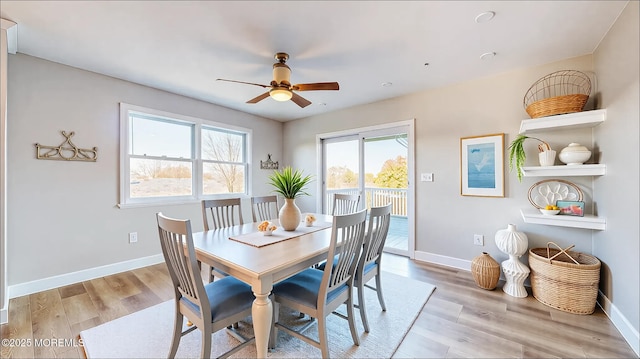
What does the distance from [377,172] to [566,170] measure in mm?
2241

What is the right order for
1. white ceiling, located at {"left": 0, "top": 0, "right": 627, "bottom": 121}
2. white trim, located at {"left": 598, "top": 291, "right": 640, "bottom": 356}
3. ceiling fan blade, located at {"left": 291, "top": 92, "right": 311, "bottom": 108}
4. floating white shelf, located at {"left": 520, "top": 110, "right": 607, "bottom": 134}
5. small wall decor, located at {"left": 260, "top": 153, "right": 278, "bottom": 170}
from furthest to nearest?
small wall decor, located at {"left": 260, "top": 153, "right": 278, "bottom": 170} < ceiling fan blade, located at {"left": 291, "top": 92, "right": 311, "bottom": 108} < floating white shelf, located at {"left": 520, "top": 110, "right": 607, "bottom": 134} < white ceiling, located at {"left": 0, "top": 0, "right": 627, "bottom": 121} < white trim, located at {"left": 598, "top": 291, "right": 640, "bottom": 356}

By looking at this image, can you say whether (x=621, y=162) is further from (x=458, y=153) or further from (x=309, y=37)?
(x=309, y=37)

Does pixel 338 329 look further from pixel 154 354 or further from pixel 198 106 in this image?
pixel 198 106

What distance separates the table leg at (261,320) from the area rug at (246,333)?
387 millimetres

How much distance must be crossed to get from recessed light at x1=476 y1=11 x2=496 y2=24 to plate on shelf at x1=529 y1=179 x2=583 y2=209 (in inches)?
72.2

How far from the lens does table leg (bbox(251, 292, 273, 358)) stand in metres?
1.37

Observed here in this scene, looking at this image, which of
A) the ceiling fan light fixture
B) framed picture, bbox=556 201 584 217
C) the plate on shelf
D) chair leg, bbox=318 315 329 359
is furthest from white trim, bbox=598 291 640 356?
the ceiling fan light fixture

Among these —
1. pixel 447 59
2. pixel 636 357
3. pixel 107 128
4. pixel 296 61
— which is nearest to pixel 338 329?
pixel 636 357

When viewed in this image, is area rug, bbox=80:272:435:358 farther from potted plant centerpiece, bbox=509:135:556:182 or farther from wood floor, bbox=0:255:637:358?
potted plant centerpiece, bbox=509:135:556:182

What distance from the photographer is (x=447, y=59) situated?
2582 millimetres

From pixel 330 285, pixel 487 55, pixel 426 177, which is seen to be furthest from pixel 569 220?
pixel 330 285

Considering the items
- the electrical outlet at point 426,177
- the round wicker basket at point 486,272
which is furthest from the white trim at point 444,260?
the electrical outlet at point 426,177

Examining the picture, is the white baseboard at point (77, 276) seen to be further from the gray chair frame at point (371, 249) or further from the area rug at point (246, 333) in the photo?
the gray chair frame at point (371, 249)

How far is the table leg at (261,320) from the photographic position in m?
1.37
